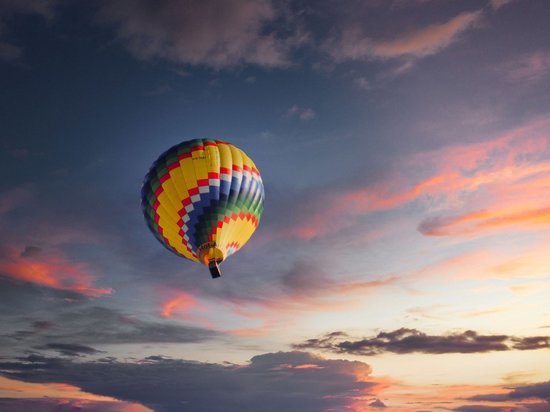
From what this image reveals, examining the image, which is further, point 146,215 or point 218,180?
point 146,215

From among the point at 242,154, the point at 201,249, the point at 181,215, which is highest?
the point at 242,154

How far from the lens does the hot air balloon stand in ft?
126

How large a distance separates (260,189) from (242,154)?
3706mm

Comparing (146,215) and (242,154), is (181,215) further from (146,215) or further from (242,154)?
(242,154)

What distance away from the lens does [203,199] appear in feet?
126

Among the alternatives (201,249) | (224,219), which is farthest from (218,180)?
(201,249)

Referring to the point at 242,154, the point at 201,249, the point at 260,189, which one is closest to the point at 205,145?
the point at 242,154

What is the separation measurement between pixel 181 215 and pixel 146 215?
16.0 ft

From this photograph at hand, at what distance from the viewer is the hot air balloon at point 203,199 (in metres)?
38.5

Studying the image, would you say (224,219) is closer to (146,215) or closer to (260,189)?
(260,189)

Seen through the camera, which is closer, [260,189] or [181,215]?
[181,215]

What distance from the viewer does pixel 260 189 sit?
138 ft

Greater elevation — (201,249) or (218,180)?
(218,180)

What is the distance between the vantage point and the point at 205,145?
132 ft
